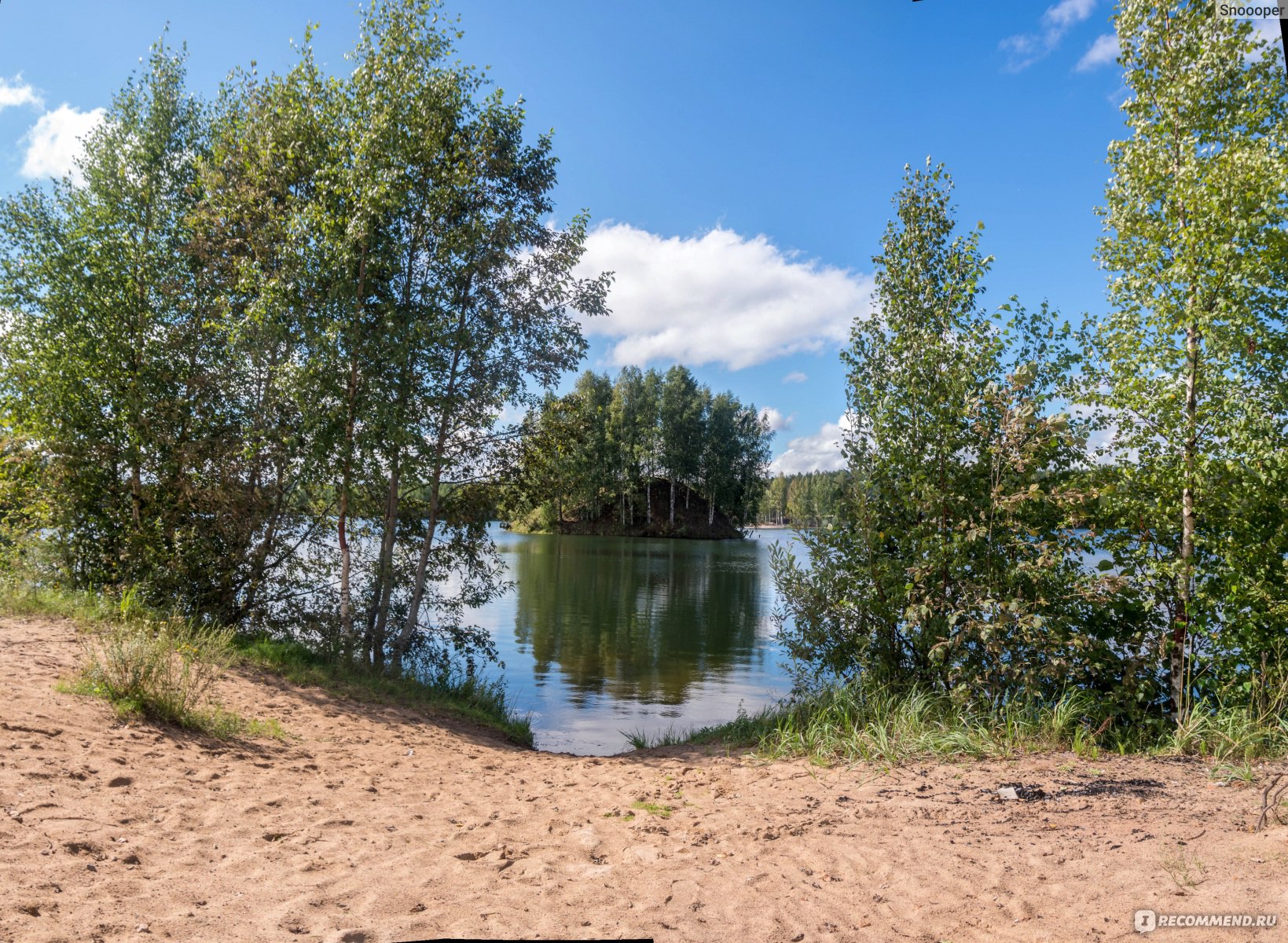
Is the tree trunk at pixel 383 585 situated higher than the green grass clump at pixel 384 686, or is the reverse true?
the tree trunk at pixel 383 585

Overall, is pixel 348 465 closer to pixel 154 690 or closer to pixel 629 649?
pixel 154 690

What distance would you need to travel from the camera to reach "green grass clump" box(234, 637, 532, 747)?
10.2 metres

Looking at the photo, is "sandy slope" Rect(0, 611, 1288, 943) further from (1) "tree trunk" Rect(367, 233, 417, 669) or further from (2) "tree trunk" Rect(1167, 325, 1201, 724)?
(1) "tree trunk" Rect(367, 233, 417, 669)

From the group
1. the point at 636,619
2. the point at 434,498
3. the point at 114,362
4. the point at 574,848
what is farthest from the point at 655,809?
the point at 636,619

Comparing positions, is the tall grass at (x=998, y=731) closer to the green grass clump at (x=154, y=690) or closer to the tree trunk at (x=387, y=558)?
the green grass clump at (x=154, y=690)

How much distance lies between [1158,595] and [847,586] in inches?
127

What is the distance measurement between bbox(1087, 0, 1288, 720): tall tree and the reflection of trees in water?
28.3 ft

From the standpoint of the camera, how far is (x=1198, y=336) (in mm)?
7812

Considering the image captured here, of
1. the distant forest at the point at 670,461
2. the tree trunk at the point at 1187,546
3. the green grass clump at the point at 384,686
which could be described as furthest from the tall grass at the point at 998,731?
the distant forest at the point at 670,461

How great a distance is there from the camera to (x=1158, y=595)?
26.1ft

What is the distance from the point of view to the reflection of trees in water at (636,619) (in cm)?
1603

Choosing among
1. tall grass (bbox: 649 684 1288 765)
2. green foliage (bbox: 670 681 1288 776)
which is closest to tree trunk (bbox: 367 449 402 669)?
green foliage (bbox: 670 681 1288 776)

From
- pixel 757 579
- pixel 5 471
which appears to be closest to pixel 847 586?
pixel 5 471

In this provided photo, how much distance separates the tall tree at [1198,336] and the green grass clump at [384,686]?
836 cm
